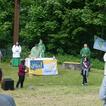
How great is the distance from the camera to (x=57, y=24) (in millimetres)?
40594

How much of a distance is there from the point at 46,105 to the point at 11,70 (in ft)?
55.2

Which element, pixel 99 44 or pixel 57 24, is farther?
pixel 57 24

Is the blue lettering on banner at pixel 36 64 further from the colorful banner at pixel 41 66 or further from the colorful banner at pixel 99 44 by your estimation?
the colorful banner at pixel 99 44

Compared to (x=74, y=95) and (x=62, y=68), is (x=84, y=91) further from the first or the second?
(x=62, y=68)

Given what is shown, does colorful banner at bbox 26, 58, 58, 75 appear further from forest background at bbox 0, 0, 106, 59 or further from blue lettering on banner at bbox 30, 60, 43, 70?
forest background at bbox 0, 0, 106, 59

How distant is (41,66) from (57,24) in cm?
1096

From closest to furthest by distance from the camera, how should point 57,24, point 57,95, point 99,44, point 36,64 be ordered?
1. point 57,95
2. point 36,64
3. point 99,44
4. point 57,24

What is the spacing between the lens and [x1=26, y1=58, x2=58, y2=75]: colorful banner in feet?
98.1

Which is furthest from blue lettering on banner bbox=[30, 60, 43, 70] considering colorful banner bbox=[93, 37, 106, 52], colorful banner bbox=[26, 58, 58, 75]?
colorful banner bbox=[93, 37, 106, 52]

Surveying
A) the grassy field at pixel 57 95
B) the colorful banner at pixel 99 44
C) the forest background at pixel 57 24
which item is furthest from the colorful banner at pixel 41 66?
the colorful banner at pixel 99 44

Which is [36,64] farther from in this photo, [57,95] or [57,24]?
[57,95]

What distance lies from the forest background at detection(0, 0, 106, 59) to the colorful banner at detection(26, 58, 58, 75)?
8.55 metres

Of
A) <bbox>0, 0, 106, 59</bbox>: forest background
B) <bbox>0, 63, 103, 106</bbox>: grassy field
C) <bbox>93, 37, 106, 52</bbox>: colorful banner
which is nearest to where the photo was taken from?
<bbox>0, 63, 103, 106</bbox>: grassy field

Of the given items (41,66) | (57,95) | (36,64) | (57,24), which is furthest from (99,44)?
(57,95)
